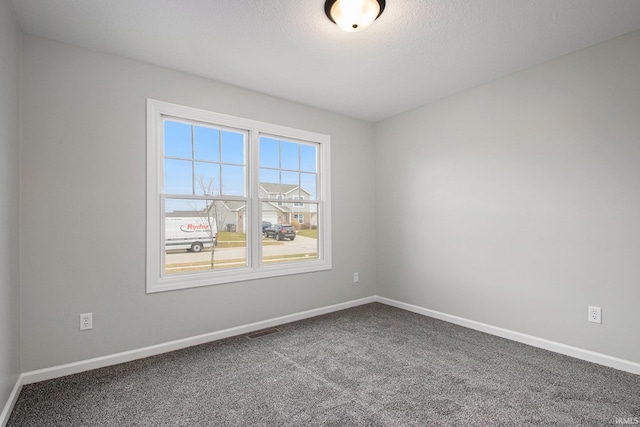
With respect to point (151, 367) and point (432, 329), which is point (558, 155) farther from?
point (151, 367)

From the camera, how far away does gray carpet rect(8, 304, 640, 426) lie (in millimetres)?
1896

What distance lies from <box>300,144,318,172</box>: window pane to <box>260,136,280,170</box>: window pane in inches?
14.2

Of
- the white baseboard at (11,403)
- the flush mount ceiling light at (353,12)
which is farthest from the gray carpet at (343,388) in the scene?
the flush mount ceiling light at (353,12)

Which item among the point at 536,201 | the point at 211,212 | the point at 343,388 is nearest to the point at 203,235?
the point at 211,212

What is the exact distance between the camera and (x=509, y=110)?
3.15 m

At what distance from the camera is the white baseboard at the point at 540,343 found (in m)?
2.46

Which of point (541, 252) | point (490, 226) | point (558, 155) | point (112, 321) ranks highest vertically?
point (558, 155)

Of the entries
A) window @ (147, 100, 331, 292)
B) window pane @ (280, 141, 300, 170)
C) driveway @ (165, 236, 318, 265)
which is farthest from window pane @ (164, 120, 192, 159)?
window pane @ (280, 141, 300, 170)

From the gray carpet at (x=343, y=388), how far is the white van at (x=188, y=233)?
3.15 feet

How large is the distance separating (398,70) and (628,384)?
3047 millimetres

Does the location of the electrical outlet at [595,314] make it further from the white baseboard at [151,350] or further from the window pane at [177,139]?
the window pane at [177,139]

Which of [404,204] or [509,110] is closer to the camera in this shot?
[509,110]

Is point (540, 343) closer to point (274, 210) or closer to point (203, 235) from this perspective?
point (274, 210)

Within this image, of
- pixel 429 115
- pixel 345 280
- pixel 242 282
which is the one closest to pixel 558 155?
pixel 429 115
